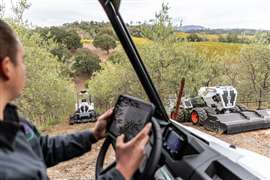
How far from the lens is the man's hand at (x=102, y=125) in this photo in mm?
1055

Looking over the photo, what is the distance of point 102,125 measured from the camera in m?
1.06

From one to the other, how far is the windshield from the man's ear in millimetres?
1386

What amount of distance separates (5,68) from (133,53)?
682 millimetres

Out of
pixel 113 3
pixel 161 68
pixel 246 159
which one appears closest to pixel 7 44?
pixel 113 3

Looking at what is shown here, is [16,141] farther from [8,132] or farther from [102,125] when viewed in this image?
[102,125]

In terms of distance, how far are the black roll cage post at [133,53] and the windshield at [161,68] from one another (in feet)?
2.41

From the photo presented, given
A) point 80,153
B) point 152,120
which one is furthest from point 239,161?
point 80,153

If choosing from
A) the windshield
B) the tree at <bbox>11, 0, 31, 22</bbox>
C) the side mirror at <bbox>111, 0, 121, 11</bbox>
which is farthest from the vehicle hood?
the tree at <bbox>11, 0, 31, 22</bbox>

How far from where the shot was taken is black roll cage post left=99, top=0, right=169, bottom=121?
1254 mm

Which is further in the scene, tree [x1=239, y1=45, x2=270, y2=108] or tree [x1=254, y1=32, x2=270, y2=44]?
tree [x1=239, y1=45, x2=270, y2=108]

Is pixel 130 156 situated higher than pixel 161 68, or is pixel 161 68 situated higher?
pixel 130 156

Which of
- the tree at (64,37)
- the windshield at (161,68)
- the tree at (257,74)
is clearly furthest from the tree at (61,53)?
the tree at (257,74)

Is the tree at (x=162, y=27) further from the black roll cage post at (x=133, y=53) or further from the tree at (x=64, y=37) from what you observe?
the black roll cage post at (x=133, y=53)

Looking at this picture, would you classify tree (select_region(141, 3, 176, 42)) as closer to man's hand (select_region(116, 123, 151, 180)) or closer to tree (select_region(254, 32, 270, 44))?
tree (select_region(254, 32, 270, 44))
